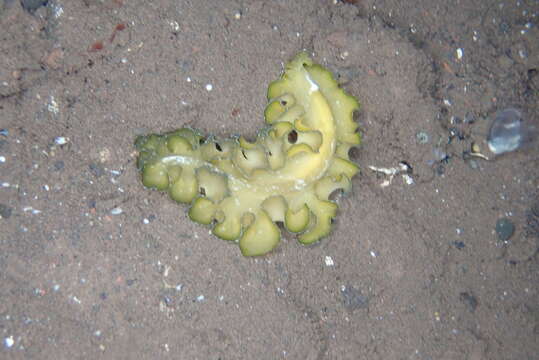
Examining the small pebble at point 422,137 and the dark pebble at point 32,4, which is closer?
the dark pebble at point 32,4

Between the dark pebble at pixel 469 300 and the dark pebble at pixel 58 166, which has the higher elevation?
the dark pebble at pixel 58 166

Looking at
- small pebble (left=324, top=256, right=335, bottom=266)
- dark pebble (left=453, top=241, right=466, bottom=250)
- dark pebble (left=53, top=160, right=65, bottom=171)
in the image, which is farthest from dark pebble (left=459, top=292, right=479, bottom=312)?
dark pebble (left=53, top=160, right=65, bottom=171)

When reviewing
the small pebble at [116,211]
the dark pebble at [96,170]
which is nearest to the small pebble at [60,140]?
the dark pebble at [96,170]

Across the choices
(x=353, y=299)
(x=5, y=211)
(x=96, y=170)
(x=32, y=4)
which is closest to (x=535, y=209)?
(x=353, y=299)

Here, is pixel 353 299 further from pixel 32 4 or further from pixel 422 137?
pixel 32 4

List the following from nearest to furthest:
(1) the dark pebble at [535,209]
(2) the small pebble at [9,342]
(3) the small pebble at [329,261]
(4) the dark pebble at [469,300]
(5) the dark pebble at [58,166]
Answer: (2) the small pebble at [9,342] → (5) the dark pebble at [58,166] → (3) the small pebble at [329,261] → (4) the dark pebble at [469,300] → (1) the dark pebble at [535,209]

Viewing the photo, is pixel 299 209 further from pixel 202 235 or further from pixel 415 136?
pixel 415 136

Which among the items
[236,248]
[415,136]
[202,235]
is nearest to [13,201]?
[202,235]

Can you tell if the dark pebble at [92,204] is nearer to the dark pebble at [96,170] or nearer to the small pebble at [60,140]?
the dark pebble at [96,170]
